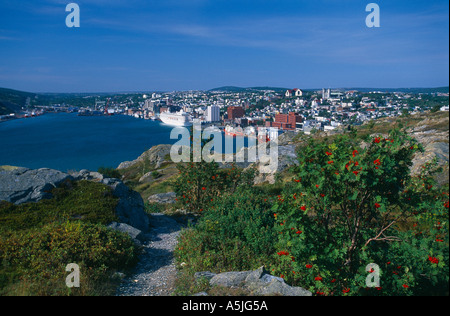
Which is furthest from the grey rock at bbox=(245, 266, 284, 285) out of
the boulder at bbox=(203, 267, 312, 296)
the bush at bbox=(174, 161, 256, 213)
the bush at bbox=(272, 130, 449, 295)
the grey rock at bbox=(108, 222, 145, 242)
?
the bush at bbox=(174, 161, 256, 213)

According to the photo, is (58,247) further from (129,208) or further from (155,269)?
(129,208)

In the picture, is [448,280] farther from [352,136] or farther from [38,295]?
[38,295]

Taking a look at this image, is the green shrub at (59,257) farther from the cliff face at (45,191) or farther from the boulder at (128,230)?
the cliff face at (45,191)

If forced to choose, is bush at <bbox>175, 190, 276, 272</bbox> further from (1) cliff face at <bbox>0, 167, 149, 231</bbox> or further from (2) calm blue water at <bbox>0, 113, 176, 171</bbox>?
(2) calm blue water at <bbox>0, 113, 176, 171</bbox>

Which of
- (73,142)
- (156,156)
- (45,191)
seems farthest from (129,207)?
(73,142)

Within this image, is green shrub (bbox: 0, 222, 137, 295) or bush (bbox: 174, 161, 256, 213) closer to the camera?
green shrub (bbox: 0, 222, 137, 295)
